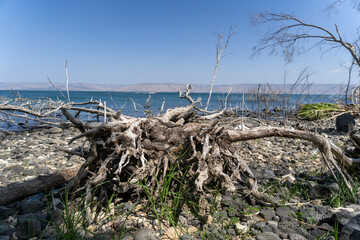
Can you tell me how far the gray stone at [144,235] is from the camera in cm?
199

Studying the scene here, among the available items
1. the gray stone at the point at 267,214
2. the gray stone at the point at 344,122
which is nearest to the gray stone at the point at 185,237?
the gray stone at the point at 267,214

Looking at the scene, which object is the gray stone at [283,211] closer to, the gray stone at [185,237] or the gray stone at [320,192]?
the gray stone at [320,192]

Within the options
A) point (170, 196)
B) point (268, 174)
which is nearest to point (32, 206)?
point (170, 196)

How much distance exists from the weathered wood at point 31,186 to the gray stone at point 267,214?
2432 millimetres

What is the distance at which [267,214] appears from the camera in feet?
8.14

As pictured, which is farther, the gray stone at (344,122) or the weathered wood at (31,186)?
the gray stone at (344,122)

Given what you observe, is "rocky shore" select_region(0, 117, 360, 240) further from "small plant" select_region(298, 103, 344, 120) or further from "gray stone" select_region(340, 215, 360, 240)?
"small plant" select_region(298, 103, 344, 120)

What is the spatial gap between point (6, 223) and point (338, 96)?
48.5 ft

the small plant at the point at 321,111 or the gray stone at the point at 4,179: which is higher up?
the small plant at the point at 321,111

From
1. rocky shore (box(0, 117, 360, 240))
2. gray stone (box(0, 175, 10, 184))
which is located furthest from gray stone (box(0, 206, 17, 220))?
gray stone (box(0, 175, 10, 184))

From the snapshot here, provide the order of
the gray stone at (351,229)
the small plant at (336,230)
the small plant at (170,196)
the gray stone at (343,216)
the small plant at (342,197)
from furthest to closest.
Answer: the small plant at (342,197) → the small plant at (170,196) → the gray stone at (343,216) → the small plant at (336,230) → the gray stone at (351,229)

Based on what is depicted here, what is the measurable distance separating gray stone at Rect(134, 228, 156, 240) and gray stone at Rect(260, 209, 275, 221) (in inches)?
48.7

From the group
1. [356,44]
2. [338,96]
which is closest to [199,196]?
[356,44]

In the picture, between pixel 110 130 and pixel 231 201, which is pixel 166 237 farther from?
pixel 110 130
